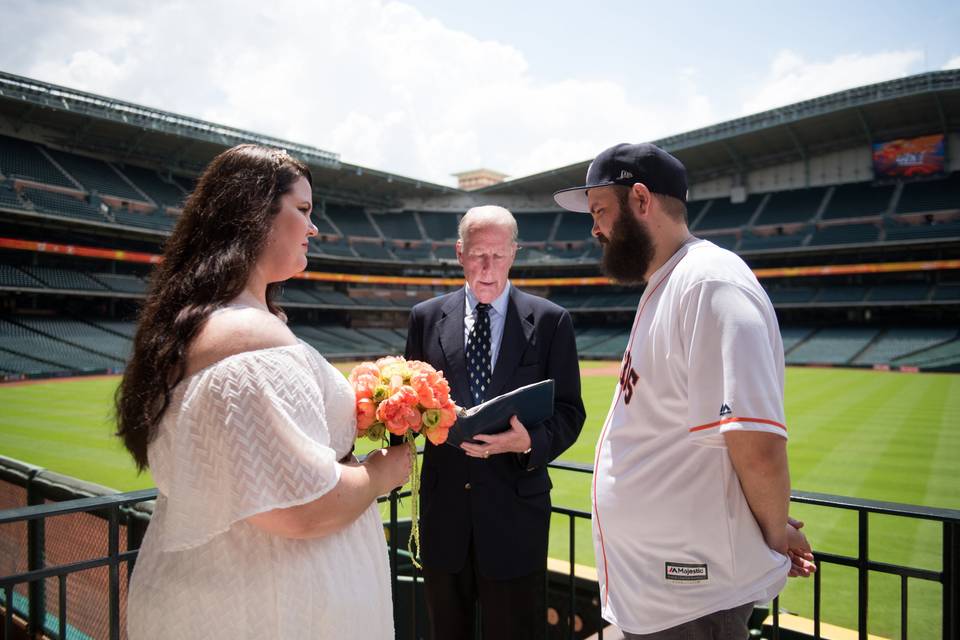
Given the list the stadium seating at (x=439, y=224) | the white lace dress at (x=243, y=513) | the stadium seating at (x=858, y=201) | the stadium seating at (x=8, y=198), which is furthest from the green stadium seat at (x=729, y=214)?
Answer: the white lace dress at (x=243, y=513)

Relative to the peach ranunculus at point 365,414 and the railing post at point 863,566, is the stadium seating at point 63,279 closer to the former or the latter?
the peach ranunculus at point 365,414

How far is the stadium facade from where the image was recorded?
106 ft

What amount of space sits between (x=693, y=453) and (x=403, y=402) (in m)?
0.94

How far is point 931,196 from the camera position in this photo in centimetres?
3928

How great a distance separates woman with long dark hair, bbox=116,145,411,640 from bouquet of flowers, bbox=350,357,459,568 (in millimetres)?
183

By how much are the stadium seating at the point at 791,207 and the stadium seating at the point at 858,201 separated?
1009 mm

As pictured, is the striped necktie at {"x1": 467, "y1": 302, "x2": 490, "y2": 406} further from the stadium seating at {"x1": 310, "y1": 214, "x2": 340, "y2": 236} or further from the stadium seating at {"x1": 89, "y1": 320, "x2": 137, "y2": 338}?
the stadium seating at {"x1": 310, "y1": 214, "x2": 340, "y2": 236}

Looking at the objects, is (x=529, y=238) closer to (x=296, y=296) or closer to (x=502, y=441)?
(x=296, y=296)

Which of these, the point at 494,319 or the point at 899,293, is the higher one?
the point at 899,293

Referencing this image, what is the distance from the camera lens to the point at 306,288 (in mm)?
46906

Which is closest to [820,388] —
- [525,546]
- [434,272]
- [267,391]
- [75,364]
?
[525,546]

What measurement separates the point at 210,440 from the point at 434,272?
52.3 meters

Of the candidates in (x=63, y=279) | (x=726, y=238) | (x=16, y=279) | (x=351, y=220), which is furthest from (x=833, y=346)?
(x=16, y=279)

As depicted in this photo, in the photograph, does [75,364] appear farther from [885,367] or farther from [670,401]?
[885,367]
